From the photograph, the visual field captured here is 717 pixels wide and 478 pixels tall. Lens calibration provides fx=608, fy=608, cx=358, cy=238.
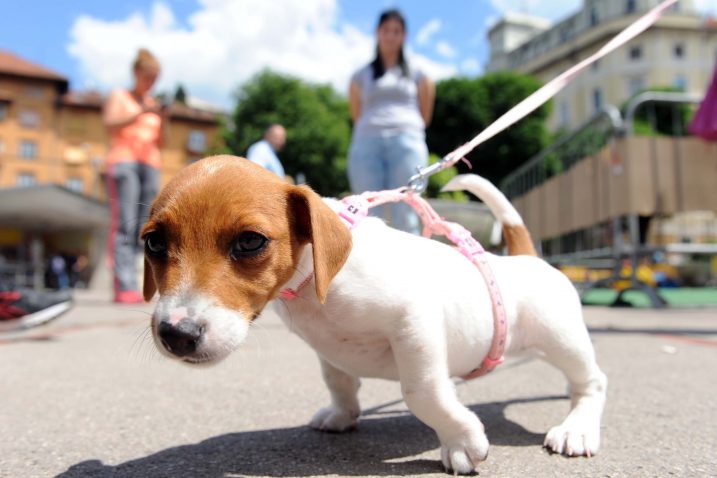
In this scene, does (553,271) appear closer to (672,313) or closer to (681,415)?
(681,415)

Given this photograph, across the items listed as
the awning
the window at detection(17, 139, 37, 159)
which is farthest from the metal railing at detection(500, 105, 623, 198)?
the window at detection(17, 139, 37, 159)

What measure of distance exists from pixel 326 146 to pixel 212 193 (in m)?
34.8

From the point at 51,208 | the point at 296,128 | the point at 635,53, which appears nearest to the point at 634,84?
the point at 635,53

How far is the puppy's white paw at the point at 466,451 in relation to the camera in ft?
5.26

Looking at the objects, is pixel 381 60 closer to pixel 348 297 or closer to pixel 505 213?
pixel 505 213

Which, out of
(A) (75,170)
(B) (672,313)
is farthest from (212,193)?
(A) (75,170)

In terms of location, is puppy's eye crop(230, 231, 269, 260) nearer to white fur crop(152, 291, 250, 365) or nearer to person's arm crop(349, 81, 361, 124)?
white fur crop(152, 291, 250, 365)

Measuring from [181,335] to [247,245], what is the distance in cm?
27

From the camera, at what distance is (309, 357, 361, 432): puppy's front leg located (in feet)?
6.88

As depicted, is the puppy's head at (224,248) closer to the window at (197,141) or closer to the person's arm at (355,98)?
the person's arm at (355,98)

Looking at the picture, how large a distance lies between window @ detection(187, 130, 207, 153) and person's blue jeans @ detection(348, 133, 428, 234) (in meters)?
46.2

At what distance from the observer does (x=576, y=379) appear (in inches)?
79.5

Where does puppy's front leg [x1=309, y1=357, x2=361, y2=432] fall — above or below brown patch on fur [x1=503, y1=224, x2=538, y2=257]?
below

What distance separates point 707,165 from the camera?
275 inches
